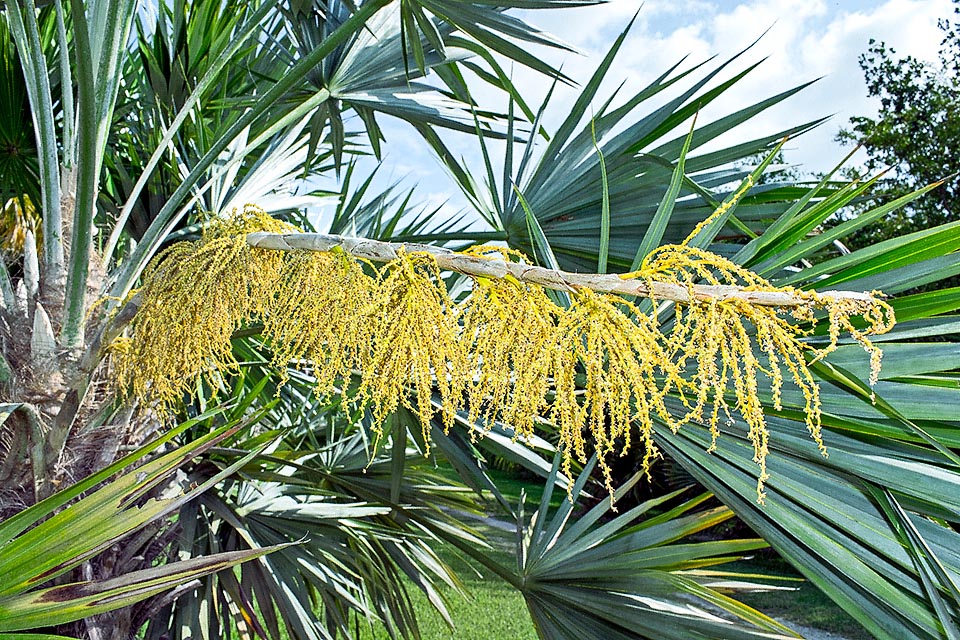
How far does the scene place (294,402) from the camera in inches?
127

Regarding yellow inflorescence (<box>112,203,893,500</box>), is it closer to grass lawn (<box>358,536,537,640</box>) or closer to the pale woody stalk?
the pale woody stalk

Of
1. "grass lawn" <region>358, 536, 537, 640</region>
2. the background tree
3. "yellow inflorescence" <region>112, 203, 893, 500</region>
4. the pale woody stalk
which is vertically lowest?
"grass lawn" <region>358, 536, 537, 640</region>

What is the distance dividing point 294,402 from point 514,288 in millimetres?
2385

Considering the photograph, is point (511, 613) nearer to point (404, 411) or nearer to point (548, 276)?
point (404, 411)

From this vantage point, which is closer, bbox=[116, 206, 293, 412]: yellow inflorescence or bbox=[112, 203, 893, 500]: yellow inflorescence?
bbox=[112, 203, 893, 500]: yellow inflorescence

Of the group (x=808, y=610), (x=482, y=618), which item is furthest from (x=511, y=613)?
(x=808, y=610)

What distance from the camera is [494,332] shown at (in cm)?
106

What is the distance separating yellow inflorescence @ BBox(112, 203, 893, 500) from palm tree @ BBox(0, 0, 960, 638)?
14cm

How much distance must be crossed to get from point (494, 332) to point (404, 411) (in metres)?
1.26

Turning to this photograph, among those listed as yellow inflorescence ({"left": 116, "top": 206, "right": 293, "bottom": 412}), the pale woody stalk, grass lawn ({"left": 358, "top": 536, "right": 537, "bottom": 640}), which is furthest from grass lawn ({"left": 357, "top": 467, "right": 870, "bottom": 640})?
the pale woody stalk

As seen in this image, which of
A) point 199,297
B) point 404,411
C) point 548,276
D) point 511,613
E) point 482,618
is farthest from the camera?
point 511,613

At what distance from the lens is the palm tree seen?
4.03 feet

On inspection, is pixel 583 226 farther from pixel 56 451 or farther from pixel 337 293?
pixel 56 451

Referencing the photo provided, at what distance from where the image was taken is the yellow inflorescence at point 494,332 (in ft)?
2.99
